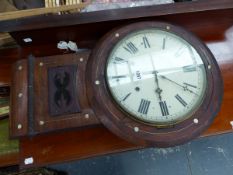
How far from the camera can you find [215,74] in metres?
0.94

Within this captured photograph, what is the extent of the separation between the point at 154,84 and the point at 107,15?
12.3 inches

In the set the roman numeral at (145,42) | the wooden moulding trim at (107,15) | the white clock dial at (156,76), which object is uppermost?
the wooden moulding trim at (107,15)

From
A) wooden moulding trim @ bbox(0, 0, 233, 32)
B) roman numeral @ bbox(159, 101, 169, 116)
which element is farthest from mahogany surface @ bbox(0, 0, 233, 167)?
roman numeral @ bbox(159, 101, 169, 116)

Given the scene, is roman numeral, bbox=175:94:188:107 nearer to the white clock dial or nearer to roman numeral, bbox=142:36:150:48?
the white clock dial

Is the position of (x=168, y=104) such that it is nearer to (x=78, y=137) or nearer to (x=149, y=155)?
(x=78, y=137)

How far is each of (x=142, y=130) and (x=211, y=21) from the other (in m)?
0.67

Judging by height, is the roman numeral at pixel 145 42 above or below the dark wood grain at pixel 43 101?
above

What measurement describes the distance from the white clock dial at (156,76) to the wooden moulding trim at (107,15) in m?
0.10

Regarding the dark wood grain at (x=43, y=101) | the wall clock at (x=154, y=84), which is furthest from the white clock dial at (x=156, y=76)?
the dark wood grain at (x=43, y=101)

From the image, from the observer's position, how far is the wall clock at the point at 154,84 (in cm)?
86

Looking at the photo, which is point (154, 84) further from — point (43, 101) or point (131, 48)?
point (43, 101)

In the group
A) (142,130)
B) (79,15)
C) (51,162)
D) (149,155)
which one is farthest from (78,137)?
(149,155)

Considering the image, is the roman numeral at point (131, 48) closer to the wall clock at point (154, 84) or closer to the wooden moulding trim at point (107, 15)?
the wall clock at point (154, 84)

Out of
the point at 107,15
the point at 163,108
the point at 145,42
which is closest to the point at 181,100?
the point at 163,108
